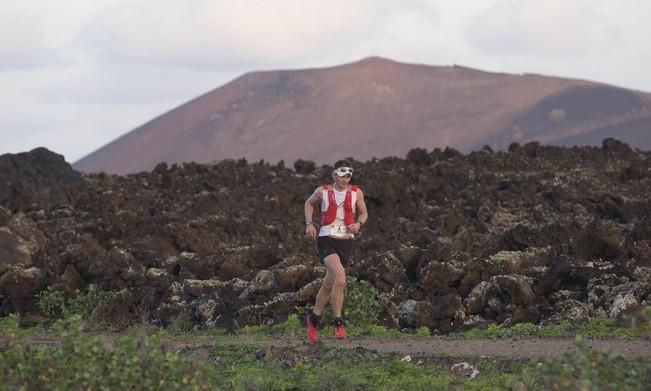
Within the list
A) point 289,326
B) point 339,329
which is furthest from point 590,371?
point 289,326

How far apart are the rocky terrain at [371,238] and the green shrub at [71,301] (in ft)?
0.92

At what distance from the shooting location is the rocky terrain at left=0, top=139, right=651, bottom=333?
691 inches

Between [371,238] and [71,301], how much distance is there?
272 inches

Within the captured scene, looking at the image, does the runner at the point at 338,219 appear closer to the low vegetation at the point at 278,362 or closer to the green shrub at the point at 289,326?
the low vegetation at the point at 278,362

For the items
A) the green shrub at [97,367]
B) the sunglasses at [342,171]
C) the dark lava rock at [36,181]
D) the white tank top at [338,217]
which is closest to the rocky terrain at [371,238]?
the dark lava rock at [36,181]

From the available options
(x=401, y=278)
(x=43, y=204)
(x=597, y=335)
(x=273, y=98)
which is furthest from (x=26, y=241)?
(x=273, y=98)

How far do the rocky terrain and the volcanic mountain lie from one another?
83.1 metres

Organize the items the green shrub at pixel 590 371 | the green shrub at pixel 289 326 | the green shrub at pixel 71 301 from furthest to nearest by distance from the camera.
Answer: the green shrub at pixel 71 301 → the green shrub at pixel 289 326 → the green shrub at pixel 590 371

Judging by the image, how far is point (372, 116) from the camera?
148000mm

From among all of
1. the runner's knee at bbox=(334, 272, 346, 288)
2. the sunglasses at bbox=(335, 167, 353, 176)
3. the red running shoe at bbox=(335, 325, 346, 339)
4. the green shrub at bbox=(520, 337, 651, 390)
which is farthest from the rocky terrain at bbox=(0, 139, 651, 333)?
the green shrub at bbox=(520, 337, 651, 390)

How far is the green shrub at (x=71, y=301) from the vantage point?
20.4m

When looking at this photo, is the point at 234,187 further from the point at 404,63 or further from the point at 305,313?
the point at 404,63

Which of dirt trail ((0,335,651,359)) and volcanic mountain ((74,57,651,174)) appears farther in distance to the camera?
volcanic mountain ((74,57,651,174))

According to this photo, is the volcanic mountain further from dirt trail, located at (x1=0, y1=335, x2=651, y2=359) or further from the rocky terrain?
dirt trail, located at (x1=0, y1=335, x2=651, y2=359)
